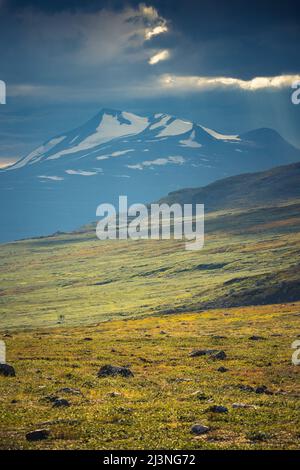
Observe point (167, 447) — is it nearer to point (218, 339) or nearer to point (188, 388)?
point (188, 388)

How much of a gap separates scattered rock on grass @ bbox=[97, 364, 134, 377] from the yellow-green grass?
80cm

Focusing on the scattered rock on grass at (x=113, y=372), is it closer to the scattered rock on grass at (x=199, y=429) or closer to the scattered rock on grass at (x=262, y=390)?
A: the scattered rock on grass at (x=262, y=390)

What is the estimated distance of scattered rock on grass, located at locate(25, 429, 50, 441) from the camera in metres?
29.8

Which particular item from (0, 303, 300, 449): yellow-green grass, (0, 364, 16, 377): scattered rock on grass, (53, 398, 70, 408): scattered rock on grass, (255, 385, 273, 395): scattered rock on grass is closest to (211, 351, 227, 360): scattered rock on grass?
(0, 303, 300, 449): yellow-green grass

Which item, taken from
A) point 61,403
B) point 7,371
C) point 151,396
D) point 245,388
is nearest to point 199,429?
point 61,403

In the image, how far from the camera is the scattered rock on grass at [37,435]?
97.6 feet

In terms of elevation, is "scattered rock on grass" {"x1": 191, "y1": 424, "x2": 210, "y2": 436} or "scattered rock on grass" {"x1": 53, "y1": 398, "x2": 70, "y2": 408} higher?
"scattered rock on grass" {"x1": 191, "y1": 424, "x2": 210, "y2": 436}

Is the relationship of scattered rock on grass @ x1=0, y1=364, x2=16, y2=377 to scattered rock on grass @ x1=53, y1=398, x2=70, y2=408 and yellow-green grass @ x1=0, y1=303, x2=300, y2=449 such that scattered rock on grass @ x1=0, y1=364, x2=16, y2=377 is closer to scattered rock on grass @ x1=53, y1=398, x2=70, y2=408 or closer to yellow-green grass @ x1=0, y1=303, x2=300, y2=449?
yellow-green grass @ x1=0, y1=303, x2=300, y2=449

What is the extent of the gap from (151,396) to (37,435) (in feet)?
44.8

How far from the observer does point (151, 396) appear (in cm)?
4244

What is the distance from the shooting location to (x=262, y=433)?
30.9m

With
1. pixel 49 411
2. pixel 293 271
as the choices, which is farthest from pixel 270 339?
pixel 293 271

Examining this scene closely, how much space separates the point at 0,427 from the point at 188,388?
16.7 metres

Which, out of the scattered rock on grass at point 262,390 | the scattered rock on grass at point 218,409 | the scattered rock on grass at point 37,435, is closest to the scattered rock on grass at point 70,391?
the scattered rock on grass at point 218,409
